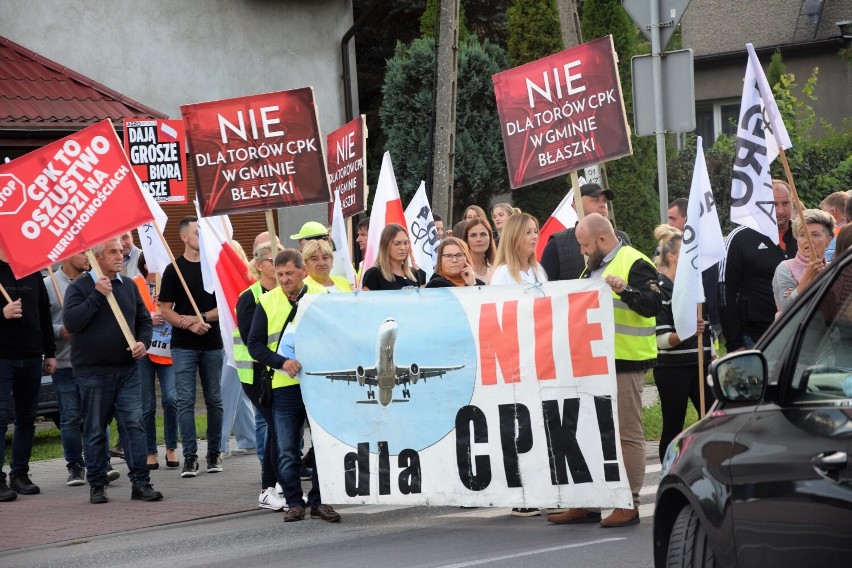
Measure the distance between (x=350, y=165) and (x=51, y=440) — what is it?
5043 millimetres

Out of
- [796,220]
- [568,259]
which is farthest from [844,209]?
[568,259]

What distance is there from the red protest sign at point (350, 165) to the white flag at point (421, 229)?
73cm

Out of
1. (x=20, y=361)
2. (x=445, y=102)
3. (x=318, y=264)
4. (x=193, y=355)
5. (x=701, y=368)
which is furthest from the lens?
(x=445, y=102)

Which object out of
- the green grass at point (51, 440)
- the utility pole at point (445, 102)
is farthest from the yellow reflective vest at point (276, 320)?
the utility pole at point (445, 102)

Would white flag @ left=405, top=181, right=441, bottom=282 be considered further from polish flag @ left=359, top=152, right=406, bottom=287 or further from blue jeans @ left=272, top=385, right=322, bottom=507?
blue jeans @ left=272, top=385, right=322, bottom=507

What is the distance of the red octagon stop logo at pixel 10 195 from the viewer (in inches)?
408

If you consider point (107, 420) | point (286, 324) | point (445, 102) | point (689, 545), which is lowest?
point (689, 545)

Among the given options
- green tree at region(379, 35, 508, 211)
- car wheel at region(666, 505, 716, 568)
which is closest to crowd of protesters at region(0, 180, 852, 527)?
car wheel at region(666, 505, 716, 568)

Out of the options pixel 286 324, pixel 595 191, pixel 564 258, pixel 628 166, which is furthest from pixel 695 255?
pixel 628 166

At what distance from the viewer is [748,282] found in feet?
31.8

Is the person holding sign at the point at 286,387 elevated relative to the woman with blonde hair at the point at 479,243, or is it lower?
lower

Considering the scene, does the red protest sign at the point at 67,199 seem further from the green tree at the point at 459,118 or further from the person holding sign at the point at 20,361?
the green tree at the point at 459,118

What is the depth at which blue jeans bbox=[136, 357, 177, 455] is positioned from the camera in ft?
38.9

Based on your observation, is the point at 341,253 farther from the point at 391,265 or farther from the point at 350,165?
the point at 350,165
